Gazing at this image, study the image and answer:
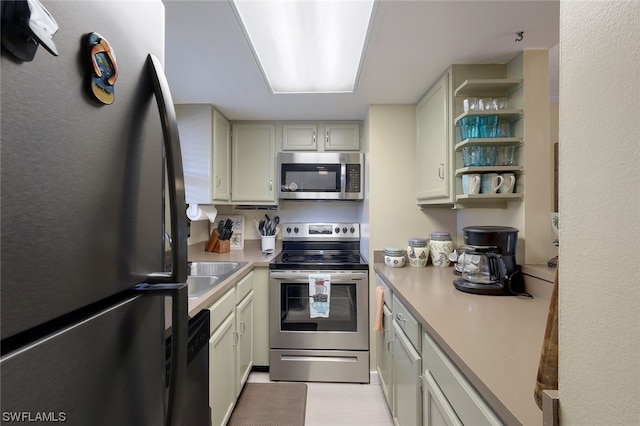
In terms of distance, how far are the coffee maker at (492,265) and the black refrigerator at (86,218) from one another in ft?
4.71

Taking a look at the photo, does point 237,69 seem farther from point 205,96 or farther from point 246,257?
point 246,257

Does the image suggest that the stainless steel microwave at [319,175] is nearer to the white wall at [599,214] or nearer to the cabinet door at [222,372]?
the cabinet door at [222,372]

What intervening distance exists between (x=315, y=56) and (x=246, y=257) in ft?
5.45

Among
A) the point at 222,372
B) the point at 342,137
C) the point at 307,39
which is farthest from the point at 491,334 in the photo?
the point at 342,137

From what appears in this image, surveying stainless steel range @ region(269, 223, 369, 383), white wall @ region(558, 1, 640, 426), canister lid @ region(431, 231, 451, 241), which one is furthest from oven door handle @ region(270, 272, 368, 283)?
white wall @ region(558, 1, 640, 426)

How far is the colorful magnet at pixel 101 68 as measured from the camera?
1.29ft

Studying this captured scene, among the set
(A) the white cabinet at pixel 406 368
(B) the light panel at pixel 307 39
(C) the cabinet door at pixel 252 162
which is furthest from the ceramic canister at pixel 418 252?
(C) the cabinet door at pixel 252 162

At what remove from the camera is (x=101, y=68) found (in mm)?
408

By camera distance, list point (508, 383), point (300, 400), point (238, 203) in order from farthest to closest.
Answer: point (238, 203), point (300, 400), point (508, 383)

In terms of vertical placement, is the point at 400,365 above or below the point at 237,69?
below

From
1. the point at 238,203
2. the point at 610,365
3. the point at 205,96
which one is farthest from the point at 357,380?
the point at 205,96

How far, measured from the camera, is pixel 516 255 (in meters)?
1.58

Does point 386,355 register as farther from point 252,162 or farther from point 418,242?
point 252,162

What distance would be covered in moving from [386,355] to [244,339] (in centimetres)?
101
